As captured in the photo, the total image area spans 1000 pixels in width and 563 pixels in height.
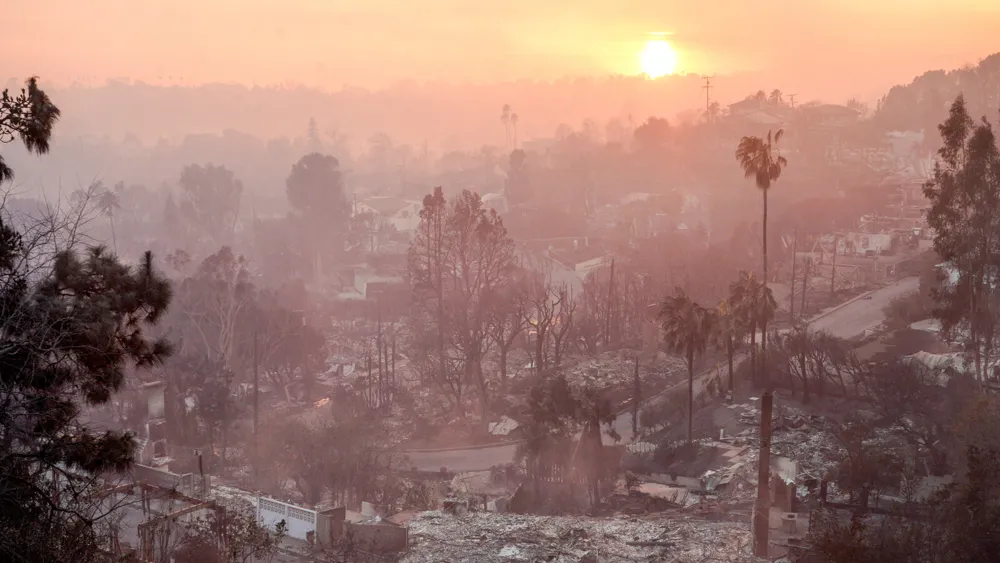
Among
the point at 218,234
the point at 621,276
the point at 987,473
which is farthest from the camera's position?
the point at 218,234

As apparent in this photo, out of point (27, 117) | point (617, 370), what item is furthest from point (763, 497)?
point (617, 370)

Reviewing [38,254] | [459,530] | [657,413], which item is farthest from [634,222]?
[38,254]

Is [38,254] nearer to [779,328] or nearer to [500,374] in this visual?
[500,374]

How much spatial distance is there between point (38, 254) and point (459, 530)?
349 inches

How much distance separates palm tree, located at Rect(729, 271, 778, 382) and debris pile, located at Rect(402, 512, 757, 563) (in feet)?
28.4

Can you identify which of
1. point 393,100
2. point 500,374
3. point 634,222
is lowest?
point 500,374

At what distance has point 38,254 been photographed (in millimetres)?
7617

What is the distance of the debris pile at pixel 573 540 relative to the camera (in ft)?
44.0

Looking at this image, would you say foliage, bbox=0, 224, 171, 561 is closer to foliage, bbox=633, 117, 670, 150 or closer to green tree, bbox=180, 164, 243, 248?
green tree, bbox=180, 164, 243, 248

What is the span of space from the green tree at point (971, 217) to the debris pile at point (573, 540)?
8.86 metres

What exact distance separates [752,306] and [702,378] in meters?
4.14

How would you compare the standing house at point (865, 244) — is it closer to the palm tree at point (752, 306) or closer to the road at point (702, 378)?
the road at point (702, 378)

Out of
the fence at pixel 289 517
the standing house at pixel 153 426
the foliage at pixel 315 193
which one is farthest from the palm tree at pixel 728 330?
the foliage at pixel 315 193

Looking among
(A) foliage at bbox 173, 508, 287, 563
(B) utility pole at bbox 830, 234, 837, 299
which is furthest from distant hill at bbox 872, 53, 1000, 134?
(A) foliage at bbox 173, 508, 287, 563
